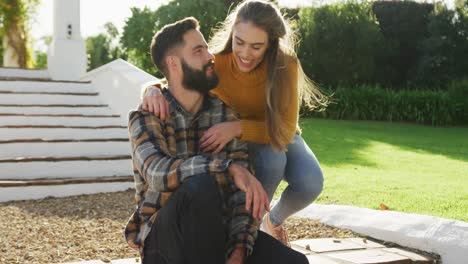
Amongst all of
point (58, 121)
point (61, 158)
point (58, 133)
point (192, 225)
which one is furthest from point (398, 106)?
point (192, 225)

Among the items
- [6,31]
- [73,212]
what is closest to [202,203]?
[73,212]

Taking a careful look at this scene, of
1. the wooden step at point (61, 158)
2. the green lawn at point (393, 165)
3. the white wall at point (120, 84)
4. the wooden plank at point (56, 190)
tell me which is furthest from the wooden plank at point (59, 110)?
the green lawn at point (393, 165)

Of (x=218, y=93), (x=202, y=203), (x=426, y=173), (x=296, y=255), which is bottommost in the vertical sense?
(x=426, y=173)

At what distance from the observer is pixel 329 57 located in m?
13.3

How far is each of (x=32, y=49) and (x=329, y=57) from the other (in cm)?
617

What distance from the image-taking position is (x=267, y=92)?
8.47 feet

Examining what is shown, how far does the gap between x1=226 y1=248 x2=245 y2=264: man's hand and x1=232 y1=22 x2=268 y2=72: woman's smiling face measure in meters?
0.84

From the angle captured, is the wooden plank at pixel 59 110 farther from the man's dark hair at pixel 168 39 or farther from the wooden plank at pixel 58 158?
the man's dark hair at pixel 168 39

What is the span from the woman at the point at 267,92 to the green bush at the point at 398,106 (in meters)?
9.43

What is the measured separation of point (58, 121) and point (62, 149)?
0.62 meters

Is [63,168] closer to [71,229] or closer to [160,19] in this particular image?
[71,229]

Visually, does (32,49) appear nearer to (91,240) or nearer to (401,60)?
(91,240)

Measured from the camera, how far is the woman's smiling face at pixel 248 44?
103 inches

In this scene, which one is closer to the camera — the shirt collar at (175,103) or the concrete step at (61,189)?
the shirt collar at (175,103)
